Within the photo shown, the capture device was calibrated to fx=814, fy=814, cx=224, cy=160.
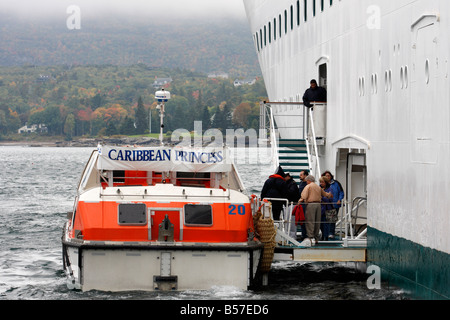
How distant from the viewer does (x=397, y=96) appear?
54.9 feet

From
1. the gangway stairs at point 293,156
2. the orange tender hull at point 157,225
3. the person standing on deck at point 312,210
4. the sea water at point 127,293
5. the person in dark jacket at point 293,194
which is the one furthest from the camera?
the gangway stairs at point 293,156

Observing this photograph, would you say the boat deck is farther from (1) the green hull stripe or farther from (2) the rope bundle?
(2) the rope bundle

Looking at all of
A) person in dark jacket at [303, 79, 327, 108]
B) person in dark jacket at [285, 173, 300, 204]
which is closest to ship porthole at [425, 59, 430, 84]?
person in dark jacket at [285, 173, 300, 204]

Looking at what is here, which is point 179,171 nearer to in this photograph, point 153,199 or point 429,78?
point 153,199

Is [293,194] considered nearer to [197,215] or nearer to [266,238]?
[266,238]

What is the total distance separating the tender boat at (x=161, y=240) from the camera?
53.5 ft

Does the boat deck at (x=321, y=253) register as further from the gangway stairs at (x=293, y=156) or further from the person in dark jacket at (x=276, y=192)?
the gangway stairs at (x=293, y=156)

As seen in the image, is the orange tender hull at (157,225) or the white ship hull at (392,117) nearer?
the white ship hull at (392,117)

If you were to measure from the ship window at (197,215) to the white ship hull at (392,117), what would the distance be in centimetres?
378

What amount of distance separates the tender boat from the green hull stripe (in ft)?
8.66

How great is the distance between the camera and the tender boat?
53.5 ft

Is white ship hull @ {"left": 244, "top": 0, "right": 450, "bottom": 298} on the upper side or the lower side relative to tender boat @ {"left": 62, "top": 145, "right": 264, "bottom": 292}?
upper

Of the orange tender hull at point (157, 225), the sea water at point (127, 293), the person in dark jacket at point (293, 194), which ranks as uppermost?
the person in dark jacket at point (293, 194)

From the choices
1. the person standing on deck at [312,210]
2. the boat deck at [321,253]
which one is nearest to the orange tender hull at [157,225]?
the boat deck at [321,253]
